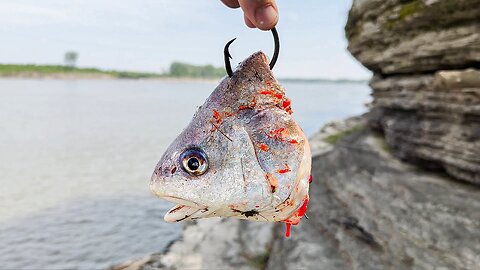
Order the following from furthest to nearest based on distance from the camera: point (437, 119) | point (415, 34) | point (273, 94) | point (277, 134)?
point (415, 34)
point (437, 119)
point (273, 94)
point (277, 134)

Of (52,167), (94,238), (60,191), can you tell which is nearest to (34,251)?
(94,238)

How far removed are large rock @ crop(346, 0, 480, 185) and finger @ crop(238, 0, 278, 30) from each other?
6.51 meters

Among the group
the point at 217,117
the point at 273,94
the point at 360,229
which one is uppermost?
the point at 273,94

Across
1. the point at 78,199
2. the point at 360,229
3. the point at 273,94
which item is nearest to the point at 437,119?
the point at 360,229

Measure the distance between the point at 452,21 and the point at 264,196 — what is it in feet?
25.4

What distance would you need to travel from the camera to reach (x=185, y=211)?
81.0 inches

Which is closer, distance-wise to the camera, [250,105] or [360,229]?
[250,105]

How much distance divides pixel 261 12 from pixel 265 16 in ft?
0.12

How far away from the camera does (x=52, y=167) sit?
20.2m

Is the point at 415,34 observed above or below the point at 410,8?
below

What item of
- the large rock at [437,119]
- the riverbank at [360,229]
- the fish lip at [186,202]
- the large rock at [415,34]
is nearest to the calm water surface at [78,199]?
the riverbank at [360,229]

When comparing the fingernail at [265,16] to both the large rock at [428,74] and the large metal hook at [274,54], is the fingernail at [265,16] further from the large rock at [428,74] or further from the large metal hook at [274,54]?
the large rock at [428,74]

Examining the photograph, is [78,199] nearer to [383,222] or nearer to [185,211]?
[383,222]

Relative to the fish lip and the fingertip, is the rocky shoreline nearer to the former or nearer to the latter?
the fingertip
